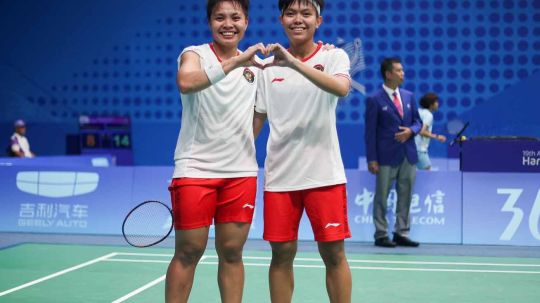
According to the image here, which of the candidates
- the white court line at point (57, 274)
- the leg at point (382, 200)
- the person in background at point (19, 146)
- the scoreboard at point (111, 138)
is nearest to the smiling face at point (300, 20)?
the white court line at point (57, 274)

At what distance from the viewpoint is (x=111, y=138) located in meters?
15.0

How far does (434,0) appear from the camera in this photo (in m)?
14.2

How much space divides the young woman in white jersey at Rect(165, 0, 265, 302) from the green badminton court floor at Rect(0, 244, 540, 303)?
1665 mm

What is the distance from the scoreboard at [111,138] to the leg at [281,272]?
11.7m

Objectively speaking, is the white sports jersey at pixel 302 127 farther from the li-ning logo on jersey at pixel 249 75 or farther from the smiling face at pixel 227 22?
the smiling face at pixel 227 22

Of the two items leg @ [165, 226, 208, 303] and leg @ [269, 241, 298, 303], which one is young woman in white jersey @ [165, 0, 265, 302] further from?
leg @ [269, 241, 298, 303]

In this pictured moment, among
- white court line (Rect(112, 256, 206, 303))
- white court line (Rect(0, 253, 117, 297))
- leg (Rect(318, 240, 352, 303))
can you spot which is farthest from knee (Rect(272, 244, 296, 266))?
white court line (Rect(0, 253, 117, 297))

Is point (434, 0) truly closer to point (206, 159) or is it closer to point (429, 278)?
point (429, 278)

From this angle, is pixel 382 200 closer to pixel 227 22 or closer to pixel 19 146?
pixel 227 22

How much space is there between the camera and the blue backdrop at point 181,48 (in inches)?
552

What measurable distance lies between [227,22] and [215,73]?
345 millimetres

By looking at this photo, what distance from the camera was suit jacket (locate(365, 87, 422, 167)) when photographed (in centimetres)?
745

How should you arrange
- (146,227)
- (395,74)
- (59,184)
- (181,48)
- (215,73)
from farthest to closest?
(181,48)
(59,184)
(395,74)
(146,227)
(215,73)

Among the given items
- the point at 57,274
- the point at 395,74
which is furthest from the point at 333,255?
the point at 395,74
